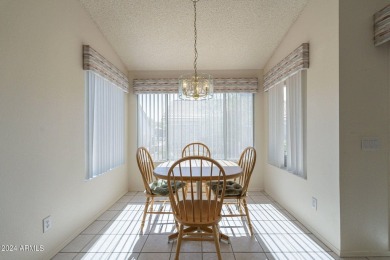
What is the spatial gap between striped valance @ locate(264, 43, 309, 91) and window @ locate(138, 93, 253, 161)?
27.5 inches

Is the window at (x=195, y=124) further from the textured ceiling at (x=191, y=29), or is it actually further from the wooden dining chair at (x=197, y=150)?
the textured ceiling at (x=191, y=29)

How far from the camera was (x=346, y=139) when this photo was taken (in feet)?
6.68

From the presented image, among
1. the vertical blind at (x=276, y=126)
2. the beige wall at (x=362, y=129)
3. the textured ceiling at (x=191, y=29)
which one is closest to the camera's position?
the beige wall at (x=362, y=129)

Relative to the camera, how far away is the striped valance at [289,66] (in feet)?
8.53

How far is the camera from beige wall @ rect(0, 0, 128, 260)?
1.59 metres

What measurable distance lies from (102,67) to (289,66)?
2.47 metres

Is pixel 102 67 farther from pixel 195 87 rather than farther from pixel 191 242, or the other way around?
pixel 191 242

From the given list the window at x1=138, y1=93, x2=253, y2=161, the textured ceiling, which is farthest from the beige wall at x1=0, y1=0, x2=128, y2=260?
the window at x1=138, y1=93, x2=253, y2=161

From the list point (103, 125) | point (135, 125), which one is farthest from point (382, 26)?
point (135, 125)

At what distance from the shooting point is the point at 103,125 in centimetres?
326

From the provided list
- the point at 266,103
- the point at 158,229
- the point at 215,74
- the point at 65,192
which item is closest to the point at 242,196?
the point at 158,229

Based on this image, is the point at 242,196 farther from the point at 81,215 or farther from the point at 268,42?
the point at 268,42

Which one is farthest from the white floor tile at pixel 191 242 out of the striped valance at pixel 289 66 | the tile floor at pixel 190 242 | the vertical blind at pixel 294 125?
the striped valance at pixel 289 66

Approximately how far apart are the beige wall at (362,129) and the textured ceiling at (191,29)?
37.4 inches
